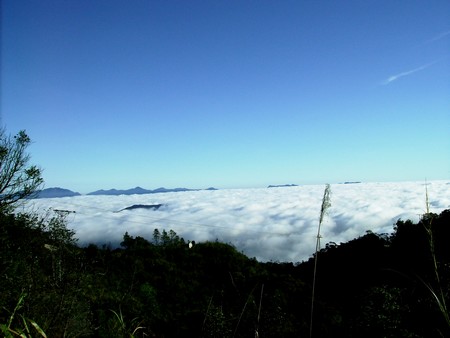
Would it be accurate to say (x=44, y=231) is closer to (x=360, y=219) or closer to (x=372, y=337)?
(x=372, y=337)

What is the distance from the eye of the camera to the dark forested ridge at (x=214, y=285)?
1639cm

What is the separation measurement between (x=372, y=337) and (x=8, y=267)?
1852cm

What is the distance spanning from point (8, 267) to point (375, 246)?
57.6 m

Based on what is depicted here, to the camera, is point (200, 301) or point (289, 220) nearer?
point (200, 301)

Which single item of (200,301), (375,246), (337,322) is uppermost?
(375,246)

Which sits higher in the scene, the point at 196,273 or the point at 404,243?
the point at 404,243

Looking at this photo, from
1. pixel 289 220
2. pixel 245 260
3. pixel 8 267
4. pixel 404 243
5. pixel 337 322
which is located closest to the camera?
pixel 8 267

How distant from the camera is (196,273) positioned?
63906 millimetres

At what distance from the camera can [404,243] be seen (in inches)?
2089

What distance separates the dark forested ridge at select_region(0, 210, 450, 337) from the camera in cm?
1639

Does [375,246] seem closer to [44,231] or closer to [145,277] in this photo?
[145,277]

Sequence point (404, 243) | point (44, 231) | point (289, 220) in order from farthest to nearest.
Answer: point (289, 220), point (404, 243), point (44, 231)

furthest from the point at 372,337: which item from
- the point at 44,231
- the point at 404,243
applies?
the point at 404,243

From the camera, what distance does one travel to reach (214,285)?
58.2 meters
